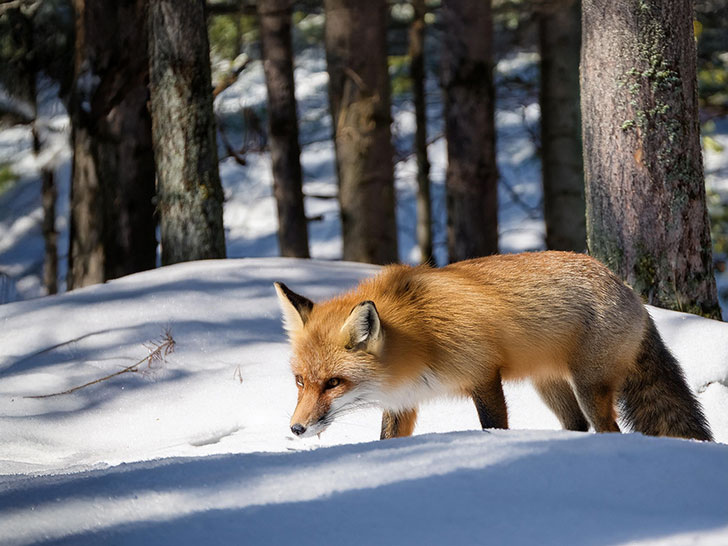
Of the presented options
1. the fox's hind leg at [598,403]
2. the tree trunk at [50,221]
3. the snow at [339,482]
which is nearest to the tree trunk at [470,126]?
the snow at [339,482]

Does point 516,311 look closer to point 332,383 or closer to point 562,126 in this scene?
point 332,383

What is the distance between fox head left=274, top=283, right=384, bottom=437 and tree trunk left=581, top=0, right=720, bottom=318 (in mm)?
2709

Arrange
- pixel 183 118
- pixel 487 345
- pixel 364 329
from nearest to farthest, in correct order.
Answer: pixel 364 329 < pixel 487 345 < pixel 183 118

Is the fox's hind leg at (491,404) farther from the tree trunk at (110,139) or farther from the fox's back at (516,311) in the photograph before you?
the tree trunk at (110,139)

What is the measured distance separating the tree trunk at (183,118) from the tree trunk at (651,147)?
3.68m

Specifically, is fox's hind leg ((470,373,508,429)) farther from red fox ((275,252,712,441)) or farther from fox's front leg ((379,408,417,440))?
fox's front leg ((379,408,417,440))

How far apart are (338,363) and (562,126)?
9223 mm

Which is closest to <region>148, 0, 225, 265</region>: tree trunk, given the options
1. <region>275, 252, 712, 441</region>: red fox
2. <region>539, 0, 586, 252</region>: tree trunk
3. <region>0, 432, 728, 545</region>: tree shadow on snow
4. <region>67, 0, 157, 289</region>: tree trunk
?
<region>67, 0, 157, 289</region>: tree trunk

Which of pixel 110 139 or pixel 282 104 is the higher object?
pixel 282 104

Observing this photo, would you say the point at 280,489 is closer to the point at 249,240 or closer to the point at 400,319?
the point at 400,319

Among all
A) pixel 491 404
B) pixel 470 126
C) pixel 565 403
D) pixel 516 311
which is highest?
pixel 470 126

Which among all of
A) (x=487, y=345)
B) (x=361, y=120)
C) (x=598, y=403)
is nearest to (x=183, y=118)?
(x=361, y=120)

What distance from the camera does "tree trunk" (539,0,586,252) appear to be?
12.1m

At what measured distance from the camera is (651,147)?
224 inches
